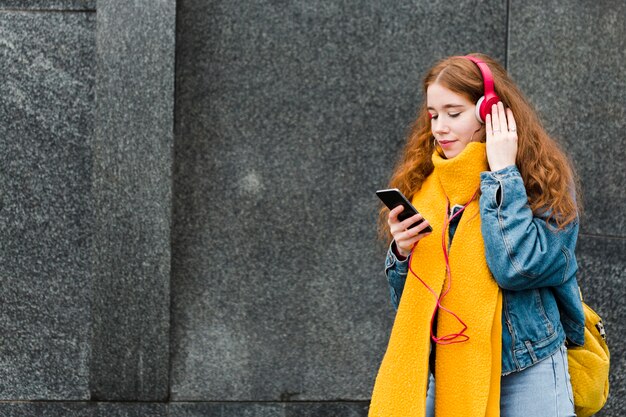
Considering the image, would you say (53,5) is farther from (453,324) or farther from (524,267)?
(524,267)

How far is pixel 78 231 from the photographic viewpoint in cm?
487

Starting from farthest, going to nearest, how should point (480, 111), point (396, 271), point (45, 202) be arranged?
point (45, 202) → point (396, 271) → point (480, 111)

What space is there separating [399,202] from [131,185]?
2.19 metres

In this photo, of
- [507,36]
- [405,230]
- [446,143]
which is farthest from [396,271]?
[507,36]

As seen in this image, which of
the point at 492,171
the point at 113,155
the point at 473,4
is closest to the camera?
the point at 492,171

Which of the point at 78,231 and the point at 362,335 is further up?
the point at 78,231

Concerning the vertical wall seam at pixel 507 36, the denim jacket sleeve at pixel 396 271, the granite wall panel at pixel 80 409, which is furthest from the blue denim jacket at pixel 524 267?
the granite wall panel at pixel 80 409

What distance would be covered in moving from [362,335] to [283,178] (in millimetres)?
930

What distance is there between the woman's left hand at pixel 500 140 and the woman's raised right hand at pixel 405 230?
0.94 ft

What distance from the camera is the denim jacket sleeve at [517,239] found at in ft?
9.23

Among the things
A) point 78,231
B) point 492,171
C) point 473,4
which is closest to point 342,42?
point 473,4

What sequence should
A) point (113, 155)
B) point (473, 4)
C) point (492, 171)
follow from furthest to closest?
1. point (473, 4)
2. point (113, 155)
3. point (492, 171)

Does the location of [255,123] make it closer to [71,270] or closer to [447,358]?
[71,270]

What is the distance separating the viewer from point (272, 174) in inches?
197
